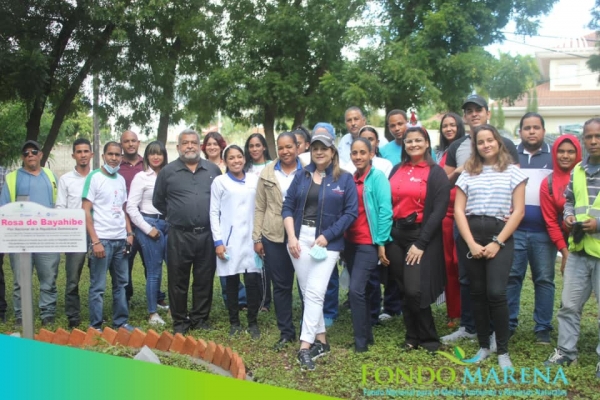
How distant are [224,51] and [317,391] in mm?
15432

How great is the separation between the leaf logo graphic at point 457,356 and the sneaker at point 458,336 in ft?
1.16

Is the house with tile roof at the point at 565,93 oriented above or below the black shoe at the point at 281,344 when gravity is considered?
above

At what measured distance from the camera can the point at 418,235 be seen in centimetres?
528

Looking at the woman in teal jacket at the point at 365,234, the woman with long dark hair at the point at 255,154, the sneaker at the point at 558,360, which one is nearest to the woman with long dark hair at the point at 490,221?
the sneaker at the point at 558,360

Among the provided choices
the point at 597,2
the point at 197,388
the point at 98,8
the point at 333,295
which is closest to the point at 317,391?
the point at 197,388

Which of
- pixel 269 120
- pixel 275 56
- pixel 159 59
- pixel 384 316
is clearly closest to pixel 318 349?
pixel 384 316

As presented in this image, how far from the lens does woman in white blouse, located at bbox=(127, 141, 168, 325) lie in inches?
259

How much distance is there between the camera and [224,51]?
18594 mm

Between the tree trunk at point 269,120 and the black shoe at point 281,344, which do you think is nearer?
the black shoe at point 281,344

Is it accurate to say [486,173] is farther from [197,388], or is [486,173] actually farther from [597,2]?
[597,2]

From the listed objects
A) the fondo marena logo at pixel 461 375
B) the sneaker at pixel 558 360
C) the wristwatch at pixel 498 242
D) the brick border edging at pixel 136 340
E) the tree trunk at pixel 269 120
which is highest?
the tree trunk at pixel 269 120

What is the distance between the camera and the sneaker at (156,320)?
6.55 m

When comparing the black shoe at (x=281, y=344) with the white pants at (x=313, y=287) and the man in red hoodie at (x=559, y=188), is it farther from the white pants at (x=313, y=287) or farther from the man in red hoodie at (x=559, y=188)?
the man in red hoodie at (x=559, y=188)

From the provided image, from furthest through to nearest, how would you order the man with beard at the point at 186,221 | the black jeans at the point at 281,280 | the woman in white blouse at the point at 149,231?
the woman in white blouse at the point at 149,231, the man with beard at the point at 186,221, the black jeans at the point at 281,280
